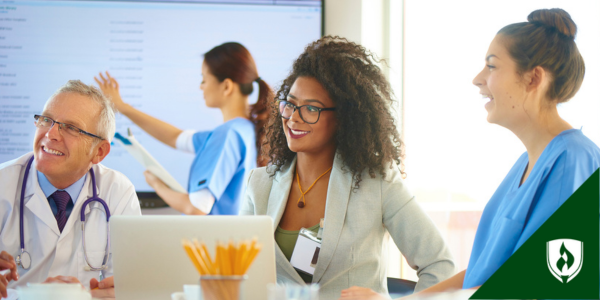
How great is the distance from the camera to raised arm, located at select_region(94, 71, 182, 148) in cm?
328

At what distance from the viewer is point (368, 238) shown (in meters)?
1.89

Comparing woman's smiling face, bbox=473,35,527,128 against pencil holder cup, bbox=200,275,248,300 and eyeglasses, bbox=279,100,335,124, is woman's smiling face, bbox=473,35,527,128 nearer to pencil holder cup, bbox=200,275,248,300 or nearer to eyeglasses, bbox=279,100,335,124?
eyeglasses, bbox=279,100,335,124

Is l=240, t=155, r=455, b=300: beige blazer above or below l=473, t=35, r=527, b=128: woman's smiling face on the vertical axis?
→ below

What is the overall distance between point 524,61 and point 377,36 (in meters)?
1.99

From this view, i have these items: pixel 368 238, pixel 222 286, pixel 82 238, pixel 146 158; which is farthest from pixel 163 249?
pixel 146 158

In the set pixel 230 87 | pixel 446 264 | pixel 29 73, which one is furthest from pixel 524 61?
pixel 29 73

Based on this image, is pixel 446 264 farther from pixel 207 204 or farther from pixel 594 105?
pixel 207 204

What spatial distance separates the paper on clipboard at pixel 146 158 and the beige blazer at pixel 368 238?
150 cm

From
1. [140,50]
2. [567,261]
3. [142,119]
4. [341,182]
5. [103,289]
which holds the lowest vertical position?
[103,289]

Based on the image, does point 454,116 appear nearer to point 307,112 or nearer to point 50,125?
point 307,112

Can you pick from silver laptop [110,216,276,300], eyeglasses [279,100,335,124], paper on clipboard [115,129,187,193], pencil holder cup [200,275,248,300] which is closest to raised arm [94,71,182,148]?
paper on clipboard [115,129,187,193]

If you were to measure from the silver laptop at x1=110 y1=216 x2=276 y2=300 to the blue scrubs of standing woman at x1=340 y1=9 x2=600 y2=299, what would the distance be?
388 millimetres

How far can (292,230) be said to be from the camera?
198 centimetres

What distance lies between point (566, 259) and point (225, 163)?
2.37 m
